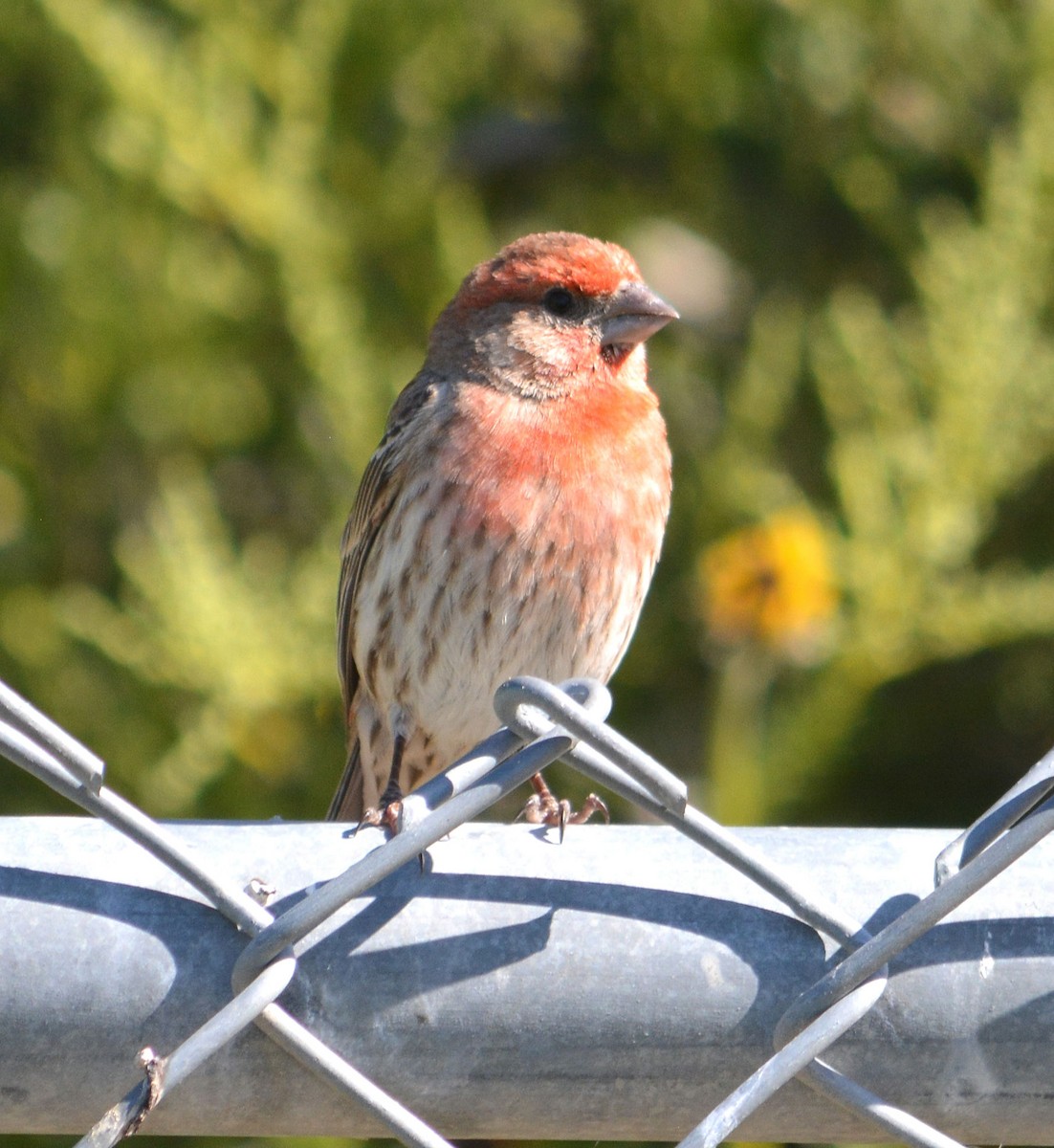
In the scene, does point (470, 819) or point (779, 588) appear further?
point (779, 588)

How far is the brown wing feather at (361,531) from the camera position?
3840 mm

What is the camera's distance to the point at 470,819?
55.2 inches

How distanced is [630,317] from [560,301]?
186 millimetres

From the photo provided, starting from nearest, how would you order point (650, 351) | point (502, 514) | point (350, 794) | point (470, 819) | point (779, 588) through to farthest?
1. point (470, 819)
2. point (502, 514)
3. point (350, 794)
4. point (779, 588)
5. point (650, 351)

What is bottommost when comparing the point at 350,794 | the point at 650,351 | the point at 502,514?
the point at 350,794

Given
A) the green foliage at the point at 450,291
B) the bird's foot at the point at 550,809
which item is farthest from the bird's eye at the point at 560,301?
the bird's foot at the point at 550,809

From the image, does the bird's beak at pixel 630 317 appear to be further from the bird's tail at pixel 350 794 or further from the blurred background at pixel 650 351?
the bird's tail at pixel 350 794

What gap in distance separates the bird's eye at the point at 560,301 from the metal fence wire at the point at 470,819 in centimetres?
248

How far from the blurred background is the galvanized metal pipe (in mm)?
2441

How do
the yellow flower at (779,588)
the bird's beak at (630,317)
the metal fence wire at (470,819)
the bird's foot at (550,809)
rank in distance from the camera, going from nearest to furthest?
1. the metal fence wire at (470,819)
2. the bird's foot at (550,809)
3. the bird's beak at (630,317)
4. the yellow flower at (779,588)

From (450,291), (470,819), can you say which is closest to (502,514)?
(450,291)

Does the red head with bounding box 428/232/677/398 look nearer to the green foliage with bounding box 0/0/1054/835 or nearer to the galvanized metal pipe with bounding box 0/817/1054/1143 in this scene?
the green foliage with bounding box 0/0/1054/835

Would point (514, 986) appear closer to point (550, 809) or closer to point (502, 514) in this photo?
point (550, 809)

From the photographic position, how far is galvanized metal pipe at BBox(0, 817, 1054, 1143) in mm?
1386
